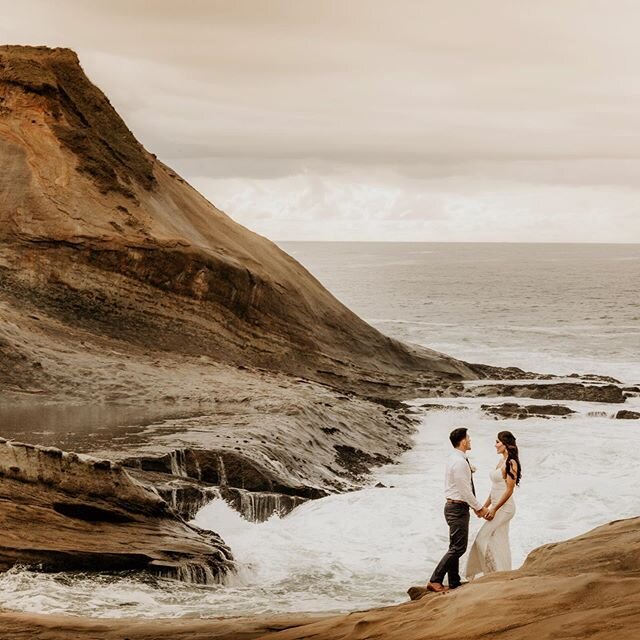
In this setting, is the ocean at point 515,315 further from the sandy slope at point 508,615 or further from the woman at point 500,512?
the sandy slope at point 508,615

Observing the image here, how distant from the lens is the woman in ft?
31.2

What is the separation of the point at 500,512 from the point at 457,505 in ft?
1.39

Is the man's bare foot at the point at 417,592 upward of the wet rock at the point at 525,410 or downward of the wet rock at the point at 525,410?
downward

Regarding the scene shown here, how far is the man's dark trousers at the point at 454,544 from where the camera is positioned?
9.67m

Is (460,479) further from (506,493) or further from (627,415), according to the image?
(627,415)

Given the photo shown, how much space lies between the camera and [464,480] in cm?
973

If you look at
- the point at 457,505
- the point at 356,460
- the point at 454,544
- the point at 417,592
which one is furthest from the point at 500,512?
the point at 356,460

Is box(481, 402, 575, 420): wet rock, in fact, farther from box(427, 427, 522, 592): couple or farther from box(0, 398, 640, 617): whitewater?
box(427, 427, 522, 592): couple

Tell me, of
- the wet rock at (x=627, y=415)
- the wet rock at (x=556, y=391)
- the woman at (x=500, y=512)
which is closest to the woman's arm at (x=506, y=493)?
the woman at (x=500, y=512)

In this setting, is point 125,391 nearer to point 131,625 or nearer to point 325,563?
point 325,563

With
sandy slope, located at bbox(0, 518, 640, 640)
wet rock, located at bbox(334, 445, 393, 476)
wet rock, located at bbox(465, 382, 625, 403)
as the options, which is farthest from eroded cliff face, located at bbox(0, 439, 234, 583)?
wet rock, located at bbox(465, 382, 625, 403)

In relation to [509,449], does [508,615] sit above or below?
below

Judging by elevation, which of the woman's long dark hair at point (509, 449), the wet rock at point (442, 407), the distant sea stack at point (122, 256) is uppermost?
the distant sea stack at point (122, 256)

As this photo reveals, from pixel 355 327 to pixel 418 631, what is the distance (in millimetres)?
25199
